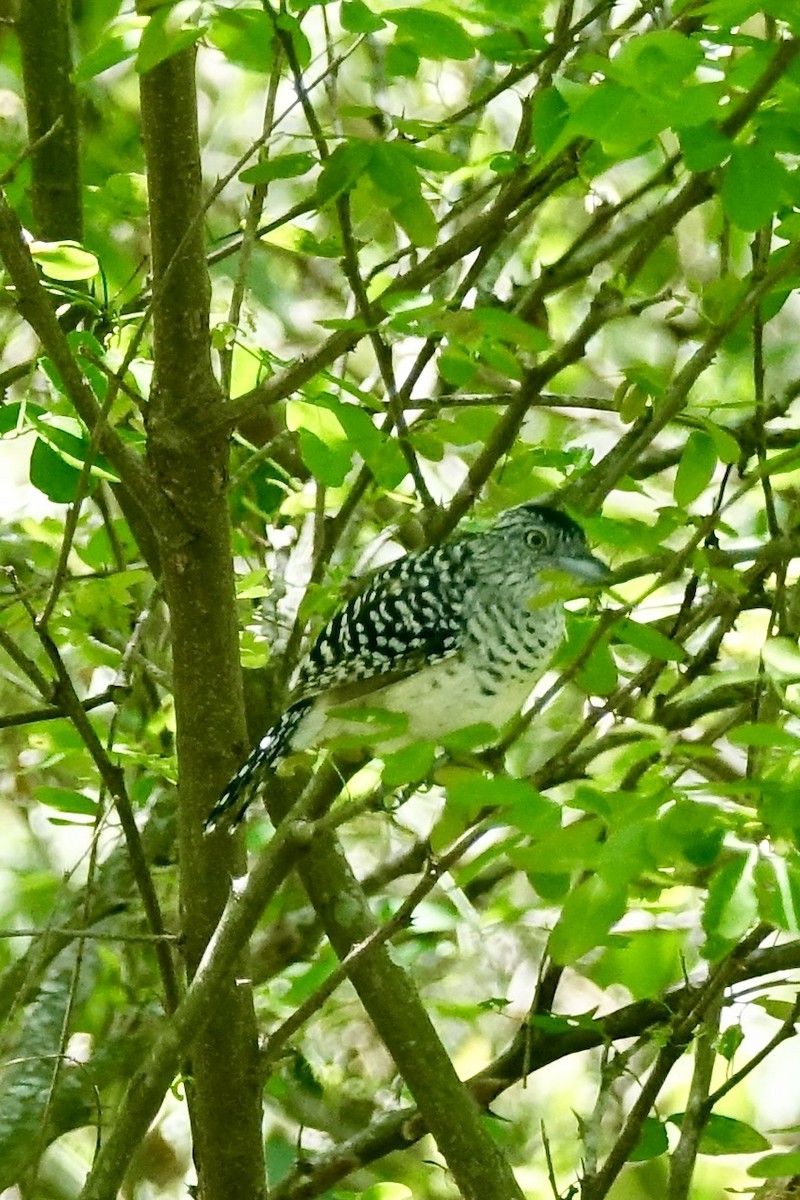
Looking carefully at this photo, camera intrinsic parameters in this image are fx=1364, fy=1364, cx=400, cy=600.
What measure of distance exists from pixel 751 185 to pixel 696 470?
0.33 meters

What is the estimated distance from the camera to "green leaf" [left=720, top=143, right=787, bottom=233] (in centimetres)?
91

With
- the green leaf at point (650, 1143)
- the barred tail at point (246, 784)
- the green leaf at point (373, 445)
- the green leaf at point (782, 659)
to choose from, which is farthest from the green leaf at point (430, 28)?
the green leaf at point (650, 1143)

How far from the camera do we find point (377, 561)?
2.77 meters

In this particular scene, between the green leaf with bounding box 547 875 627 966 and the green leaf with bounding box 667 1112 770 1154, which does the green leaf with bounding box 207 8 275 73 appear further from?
the green leaf with bounding box 667 1112 770 1154

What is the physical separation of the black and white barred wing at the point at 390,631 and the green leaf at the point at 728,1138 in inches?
26.2

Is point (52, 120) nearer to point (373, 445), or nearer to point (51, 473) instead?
point (51, 473)

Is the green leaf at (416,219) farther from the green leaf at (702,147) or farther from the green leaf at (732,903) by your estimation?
the green leaf at (732,903)

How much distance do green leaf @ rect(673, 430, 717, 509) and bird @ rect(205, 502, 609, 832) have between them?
0.52m

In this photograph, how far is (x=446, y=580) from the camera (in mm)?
1922

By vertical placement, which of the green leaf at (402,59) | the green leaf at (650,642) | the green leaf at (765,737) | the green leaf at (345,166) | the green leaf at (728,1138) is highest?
the green leaf at (402,59)

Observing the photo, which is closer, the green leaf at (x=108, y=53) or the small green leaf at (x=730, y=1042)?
the green leaf at (x=108, y=53)

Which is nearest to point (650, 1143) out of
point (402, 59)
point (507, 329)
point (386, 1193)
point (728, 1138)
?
point (728, 1138)

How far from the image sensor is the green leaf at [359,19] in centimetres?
105

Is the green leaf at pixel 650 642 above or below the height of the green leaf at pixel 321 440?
below
